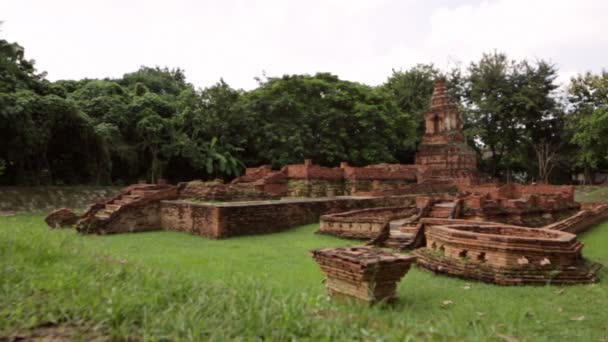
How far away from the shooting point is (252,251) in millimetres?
8969

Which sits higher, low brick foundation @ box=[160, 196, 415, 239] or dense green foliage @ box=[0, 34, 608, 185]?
dense green foliage @ box=[0, 34, 608, 185]

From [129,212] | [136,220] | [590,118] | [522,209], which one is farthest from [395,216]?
[590,118]

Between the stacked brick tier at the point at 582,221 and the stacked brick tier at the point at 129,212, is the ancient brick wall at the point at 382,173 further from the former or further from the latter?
the stacked brick tier at the point at 129,212

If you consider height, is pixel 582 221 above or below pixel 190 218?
below

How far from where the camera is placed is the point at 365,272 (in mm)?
4906

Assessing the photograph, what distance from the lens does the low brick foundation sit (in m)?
10.9

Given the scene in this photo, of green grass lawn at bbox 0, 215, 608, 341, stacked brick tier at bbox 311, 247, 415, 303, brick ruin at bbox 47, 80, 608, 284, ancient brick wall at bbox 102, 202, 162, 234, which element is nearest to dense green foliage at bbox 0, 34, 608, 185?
brick ruin at bbox 47, 80, 608, 284

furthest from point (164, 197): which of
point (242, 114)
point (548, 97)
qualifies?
point (548, 97)

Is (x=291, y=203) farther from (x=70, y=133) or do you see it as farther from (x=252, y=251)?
(x=70, y=133)

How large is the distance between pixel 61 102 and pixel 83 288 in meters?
16.7

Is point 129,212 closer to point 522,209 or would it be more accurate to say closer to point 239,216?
point 239,216

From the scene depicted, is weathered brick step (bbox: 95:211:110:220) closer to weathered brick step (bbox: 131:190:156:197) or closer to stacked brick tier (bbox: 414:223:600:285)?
weathered brick step (bbox: 131:190:156:197)

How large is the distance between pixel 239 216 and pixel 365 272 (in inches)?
263

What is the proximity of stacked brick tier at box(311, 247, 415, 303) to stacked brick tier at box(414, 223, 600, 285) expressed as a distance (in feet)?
6.01
